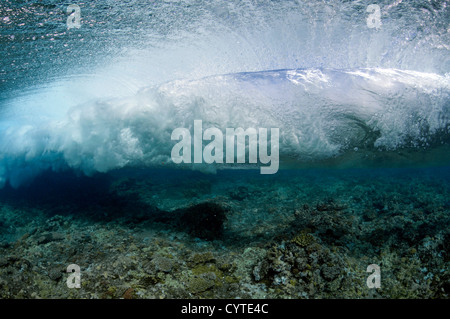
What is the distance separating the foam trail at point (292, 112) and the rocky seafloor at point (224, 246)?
1.96 meters

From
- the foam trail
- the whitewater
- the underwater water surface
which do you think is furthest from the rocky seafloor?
the foam trail

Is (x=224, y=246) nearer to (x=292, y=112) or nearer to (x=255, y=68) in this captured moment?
(x=292, y=112)

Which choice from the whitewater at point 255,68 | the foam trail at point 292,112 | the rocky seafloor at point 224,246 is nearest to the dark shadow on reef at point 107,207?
the rocky seafloor at point 224,246

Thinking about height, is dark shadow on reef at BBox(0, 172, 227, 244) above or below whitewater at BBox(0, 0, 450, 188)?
below

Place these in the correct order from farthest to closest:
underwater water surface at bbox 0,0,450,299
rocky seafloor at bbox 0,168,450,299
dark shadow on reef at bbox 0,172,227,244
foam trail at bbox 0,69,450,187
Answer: foam trail at bbox 0,69,450,187 < dark shadow on reef at bbox 0,172,227,244 < underwater water surface at bbox 0,0,450,299 < rocky seafloor at bbox 0,168,450,299

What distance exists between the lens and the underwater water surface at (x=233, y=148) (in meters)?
3.36

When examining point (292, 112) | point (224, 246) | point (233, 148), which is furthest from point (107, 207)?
point (292, 112)

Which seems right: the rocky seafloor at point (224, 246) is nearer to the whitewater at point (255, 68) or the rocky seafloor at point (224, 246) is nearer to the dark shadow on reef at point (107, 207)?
the dark shadow on reef at point (107, 207)

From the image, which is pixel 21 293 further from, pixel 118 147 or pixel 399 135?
pixel 399 135

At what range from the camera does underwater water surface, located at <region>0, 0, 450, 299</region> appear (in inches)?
132

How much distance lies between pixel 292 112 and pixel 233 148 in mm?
2146

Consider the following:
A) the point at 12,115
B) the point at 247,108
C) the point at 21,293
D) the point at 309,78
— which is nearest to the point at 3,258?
the point at 21,293

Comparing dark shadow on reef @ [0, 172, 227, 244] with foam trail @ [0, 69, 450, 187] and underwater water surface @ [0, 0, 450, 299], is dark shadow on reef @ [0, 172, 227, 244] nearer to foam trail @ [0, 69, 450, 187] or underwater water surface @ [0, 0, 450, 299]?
underwater water surface @ [0, 0, 450, 299]

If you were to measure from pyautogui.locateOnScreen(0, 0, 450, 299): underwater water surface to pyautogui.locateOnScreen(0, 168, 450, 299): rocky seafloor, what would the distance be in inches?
1.4
